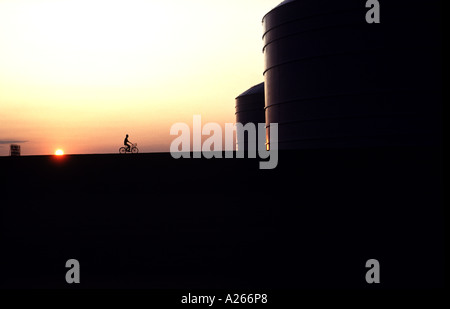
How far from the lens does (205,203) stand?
1462cm

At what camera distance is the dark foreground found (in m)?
14.1

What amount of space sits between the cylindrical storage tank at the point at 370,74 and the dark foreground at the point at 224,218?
15.4 ft

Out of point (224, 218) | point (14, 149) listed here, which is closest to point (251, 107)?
point (14, 149)

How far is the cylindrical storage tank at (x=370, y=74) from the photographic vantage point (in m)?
18.6

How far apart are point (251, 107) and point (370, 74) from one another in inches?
682

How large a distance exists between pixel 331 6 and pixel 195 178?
830 centimetres

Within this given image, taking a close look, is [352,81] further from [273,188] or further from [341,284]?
[341,284]

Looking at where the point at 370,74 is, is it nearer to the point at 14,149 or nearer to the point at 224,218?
the point at 224,218

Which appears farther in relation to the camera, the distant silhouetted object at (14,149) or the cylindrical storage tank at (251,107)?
the cylindrical storage tank at (251,107)

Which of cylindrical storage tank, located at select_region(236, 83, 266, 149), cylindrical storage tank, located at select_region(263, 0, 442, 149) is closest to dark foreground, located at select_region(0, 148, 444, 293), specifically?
cylindrical storage tank, located at select_region(263, 0, 442, 149)

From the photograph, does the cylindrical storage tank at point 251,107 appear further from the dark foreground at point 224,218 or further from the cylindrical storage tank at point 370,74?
the dark foreground at point 224,218

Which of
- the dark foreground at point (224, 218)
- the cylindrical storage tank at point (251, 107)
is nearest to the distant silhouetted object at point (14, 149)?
the dark foreground at point (224, 218)

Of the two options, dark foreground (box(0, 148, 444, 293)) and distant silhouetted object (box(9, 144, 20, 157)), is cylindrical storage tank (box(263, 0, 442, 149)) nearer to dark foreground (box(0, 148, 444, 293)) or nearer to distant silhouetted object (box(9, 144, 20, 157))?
dark foreground (box(0, 148, 444, 293))
